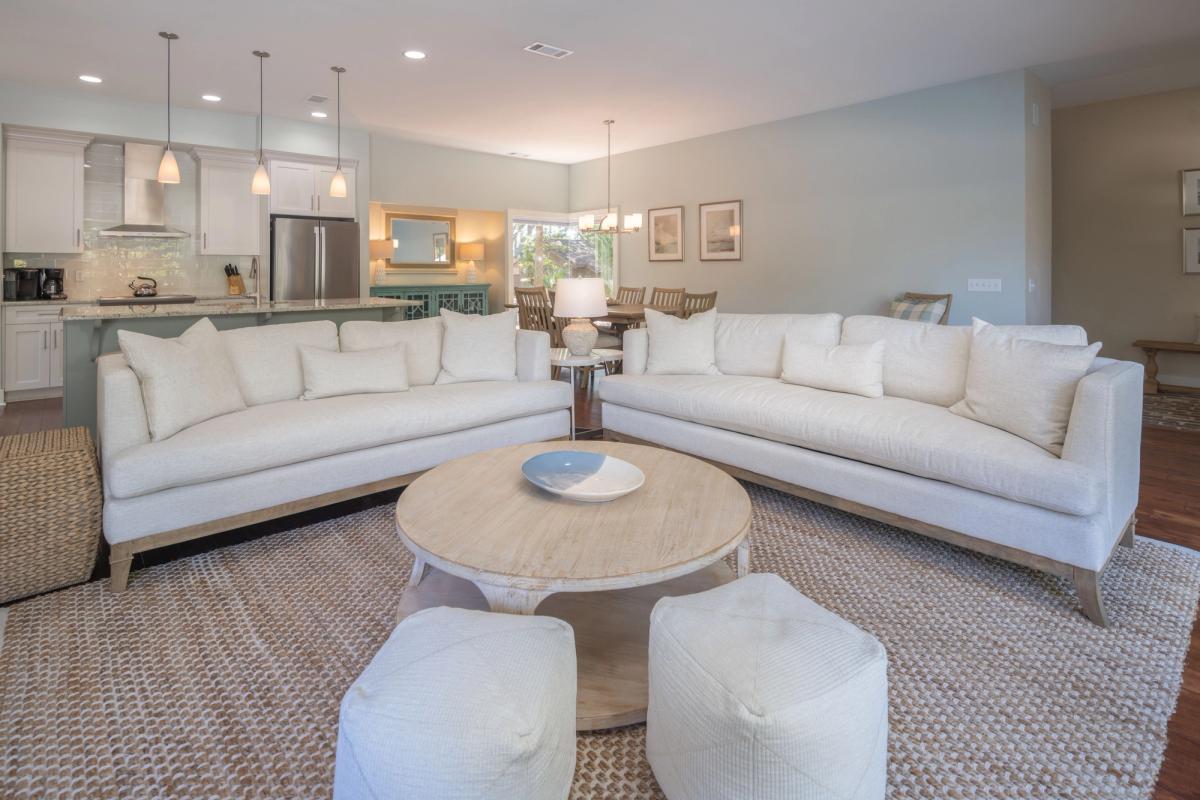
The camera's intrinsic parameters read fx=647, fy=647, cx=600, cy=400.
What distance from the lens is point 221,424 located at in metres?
2.74

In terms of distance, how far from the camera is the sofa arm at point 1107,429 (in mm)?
2148

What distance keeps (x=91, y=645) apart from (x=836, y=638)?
7.06 feet

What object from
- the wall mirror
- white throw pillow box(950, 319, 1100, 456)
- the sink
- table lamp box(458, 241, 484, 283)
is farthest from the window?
white throw pillow box(950, 319, 1100, 456)

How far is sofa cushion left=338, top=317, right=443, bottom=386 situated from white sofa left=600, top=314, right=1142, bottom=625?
3.52ft

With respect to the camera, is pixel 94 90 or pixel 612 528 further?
pixel 94 90

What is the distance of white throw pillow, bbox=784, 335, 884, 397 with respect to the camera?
3.35 metres

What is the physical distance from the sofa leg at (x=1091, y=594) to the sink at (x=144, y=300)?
22.9 ft

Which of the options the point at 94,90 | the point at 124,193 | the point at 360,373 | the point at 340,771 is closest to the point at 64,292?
the point at 124,193

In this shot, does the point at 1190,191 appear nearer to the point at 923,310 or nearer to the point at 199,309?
the point at 923,310

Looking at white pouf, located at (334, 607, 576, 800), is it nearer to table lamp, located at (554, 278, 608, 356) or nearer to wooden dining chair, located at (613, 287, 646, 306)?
table lamp, located at (554, 278, 608, 356)

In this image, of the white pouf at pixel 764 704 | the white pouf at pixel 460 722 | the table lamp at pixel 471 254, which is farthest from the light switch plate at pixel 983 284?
the table lamp at pixel 471 254

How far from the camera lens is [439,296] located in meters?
8.42

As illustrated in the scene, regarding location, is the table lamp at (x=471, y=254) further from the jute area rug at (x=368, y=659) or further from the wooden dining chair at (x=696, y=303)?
the jute area rug at (x=368, y=659)

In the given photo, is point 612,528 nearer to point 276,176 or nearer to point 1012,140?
point 1012,140
